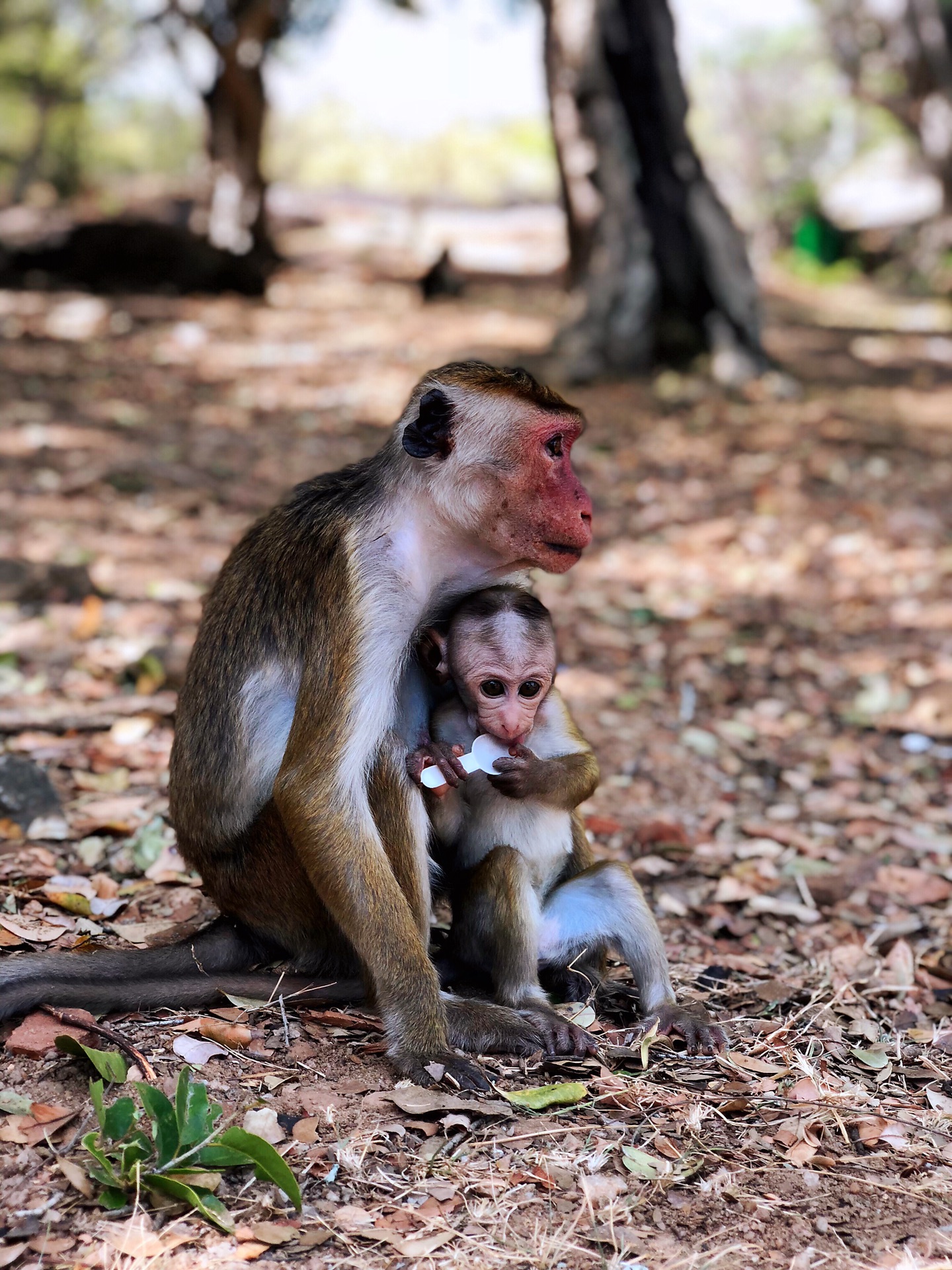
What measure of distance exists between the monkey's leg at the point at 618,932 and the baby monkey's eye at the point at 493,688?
1.80 feet

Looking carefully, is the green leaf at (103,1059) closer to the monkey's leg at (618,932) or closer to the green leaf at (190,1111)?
the green leaf at (190,1111)

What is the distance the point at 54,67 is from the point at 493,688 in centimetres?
2760

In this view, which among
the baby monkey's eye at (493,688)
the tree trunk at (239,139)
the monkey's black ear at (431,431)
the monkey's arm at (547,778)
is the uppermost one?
the tree trunk at (239,139)

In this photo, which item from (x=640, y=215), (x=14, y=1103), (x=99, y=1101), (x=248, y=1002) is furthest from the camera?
(x=640, y=215)

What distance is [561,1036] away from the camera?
310 cm

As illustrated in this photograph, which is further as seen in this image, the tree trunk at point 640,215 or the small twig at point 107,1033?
the tree trunk at point 640,215

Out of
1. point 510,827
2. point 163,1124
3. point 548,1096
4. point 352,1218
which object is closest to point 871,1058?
point 548,1096

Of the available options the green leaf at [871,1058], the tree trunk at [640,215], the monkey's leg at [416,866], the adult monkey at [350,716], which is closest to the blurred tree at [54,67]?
the tree trunk at [640,215]

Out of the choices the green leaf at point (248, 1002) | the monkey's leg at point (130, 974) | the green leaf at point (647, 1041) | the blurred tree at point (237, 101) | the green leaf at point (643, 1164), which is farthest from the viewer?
the blurred tree at point (237, 101)

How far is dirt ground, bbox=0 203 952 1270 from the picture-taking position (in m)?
2.53

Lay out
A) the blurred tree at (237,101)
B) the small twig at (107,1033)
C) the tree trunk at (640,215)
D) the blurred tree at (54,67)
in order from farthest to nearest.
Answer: the blurred tree at (54,67) → the blurred tree at (237,101) → the tree trunk at (640,215) → the small twig at (107,1033)

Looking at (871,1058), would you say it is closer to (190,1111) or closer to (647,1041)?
(647,1041)

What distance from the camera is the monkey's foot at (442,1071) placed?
289 cm

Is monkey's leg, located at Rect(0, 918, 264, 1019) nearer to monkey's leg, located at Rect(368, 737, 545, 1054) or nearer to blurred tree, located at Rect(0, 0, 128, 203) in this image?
monkey's leg, located at Rect(368, 737, 545, 1054)
